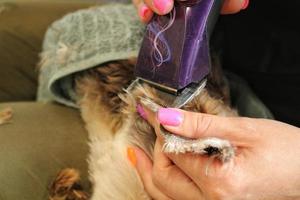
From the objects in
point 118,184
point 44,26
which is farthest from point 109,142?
point 44,26

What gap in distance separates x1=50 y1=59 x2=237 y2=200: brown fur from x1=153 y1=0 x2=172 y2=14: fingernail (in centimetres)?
13

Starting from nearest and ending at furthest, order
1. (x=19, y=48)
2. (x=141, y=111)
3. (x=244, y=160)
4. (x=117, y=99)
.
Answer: (x=244, y=160) < (x=141, y=111) < (x=117, y=99) < (x=19, y=48)

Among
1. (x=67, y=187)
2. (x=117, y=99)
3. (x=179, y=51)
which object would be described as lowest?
(x=67, y=187)

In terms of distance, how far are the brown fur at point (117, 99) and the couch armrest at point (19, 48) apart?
19cm

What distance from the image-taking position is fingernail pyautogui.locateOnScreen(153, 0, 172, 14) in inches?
24.1

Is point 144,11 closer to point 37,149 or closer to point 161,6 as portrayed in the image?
point 161,6

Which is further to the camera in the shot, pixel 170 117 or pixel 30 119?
pixel 30 119

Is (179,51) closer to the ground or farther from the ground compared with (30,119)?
farther from the ground

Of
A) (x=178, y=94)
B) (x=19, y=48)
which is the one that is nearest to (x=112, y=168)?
(x=178, y=94)

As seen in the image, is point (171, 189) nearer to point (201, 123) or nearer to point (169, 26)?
point (201, 123)

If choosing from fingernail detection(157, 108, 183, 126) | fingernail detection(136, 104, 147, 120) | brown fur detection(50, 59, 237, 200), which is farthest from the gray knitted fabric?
fingernail detection(157, 108, 183, 126)

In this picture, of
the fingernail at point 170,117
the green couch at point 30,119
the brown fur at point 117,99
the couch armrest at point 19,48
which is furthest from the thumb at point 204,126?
the couch armrest at point 19,48

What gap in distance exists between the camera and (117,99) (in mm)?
804

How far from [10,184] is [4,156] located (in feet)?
0.16
